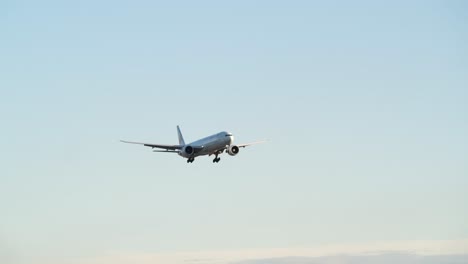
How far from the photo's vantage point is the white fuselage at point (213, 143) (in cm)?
18725

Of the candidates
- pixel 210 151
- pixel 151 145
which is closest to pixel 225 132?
pixel 210 151

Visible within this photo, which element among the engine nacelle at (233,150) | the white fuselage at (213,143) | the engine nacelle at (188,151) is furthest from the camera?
the engine nacelle at (188,151)

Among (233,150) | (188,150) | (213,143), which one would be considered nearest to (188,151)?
(188,150)

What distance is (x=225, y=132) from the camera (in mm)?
188500

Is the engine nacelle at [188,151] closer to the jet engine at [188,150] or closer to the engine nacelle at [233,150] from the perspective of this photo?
the jet engine at [188,150]

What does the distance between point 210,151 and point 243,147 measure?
11.6 meters

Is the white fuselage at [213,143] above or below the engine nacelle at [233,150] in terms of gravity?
above

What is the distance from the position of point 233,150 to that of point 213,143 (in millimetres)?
4615

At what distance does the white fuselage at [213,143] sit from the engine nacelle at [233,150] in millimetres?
1345

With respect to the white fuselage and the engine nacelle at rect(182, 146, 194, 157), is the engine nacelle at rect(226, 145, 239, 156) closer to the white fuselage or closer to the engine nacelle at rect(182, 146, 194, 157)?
the white fuselage

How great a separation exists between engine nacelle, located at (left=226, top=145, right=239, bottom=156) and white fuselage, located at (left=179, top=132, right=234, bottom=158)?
4.41 ft

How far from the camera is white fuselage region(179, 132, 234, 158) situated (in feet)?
614

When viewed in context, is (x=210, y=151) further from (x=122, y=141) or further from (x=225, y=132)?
(x=122, y=141)

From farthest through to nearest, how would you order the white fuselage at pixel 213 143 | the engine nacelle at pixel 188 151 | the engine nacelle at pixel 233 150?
1. the engine nacelle at pixel 188 151
2. the engine nacelle at pixel 233 150
3. the white fuselage at pixel 213 143
